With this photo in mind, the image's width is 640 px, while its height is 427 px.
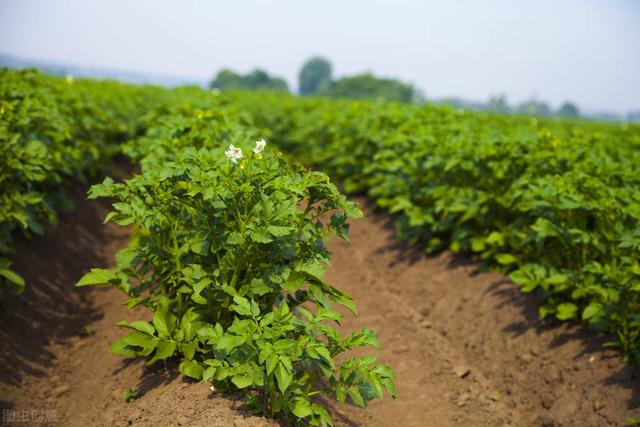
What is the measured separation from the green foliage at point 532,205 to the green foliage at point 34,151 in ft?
11.1

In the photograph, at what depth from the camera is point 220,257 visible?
341cm

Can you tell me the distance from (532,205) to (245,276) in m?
2.52

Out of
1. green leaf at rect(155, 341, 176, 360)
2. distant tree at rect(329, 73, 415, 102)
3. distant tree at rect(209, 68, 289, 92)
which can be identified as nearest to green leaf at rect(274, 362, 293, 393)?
green leaf at rect(155, 341, 176, 360)

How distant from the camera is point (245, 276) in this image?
330 cm

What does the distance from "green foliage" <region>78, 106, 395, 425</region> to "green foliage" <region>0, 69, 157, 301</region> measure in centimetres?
138

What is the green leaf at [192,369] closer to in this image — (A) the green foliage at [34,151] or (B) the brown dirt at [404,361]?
(B) the brown dirt at [404,361]

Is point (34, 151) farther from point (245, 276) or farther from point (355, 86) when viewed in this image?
point (355, 86)

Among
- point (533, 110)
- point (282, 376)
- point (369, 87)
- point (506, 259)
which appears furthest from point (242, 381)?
point (369, 87)

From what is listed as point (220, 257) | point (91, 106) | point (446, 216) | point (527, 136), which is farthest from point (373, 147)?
point (220, 257)

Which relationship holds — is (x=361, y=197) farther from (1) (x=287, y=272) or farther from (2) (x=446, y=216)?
(1) (x=287, y=272)

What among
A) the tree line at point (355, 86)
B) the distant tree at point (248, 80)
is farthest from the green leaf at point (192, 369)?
the distant tree at point (248, 80)

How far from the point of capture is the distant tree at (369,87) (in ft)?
282

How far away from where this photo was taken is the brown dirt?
12.1 feet

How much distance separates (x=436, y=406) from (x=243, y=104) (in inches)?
449
